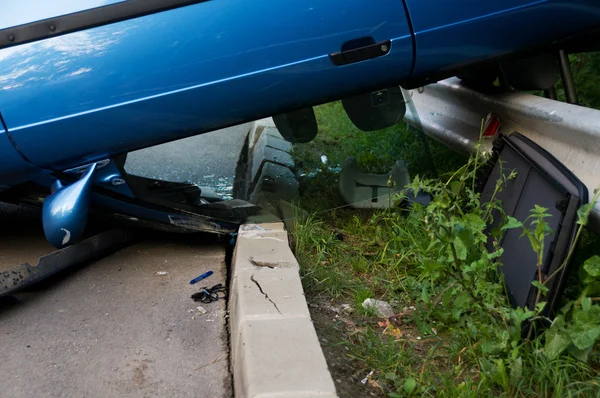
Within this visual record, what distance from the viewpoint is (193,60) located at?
309cm

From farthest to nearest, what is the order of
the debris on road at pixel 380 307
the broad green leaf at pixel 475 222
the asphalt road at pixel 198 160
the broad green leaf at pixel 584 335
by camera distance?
the asphalt road at pixel 198 160 → the debris on road at pixel 380 307 → the broad green leaf at pixel 475 222 → the broad green leaf at pixel 584 335

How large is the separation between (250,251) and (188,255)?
551 millimetres

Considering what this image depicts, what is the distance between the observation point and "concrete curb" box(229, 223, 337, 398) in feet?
6.63

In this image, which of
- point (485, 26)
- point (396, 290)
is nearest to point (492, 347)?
point (396, 290)

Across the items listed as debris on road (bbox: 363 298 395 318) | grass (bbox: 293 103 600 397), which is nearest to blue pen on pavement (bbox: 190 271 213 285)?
grass (bbox: 293 103 600 397)

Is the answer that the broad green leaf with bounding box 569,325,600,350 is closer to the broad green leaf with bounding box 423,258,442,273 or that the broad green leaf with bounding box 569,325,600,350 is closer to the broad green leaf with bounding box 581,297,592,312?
the broad green leaf with bounding box 581,297,592,312

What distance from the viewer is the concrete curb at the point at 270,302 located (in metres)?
2.05

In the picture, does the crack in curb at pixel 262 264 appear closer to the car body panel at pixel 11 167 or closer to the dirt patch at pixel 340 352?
the dirt patch at pixel 340 352

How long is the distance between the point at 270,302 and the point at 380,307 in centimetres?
52

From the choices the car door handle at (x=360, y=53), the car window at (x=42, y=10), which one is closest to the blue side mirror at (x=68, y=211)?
the car window at (x=42, y=10)

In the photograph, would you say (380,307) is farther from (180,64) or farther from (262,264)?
(180,64)

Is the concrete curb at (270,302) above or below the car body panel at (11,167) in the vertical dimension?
below

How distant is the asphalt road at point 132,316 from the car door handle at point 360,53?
0.85 metres

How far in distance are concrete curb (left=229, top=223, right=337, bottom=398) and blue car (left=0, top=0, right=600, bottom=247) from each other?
752mm
